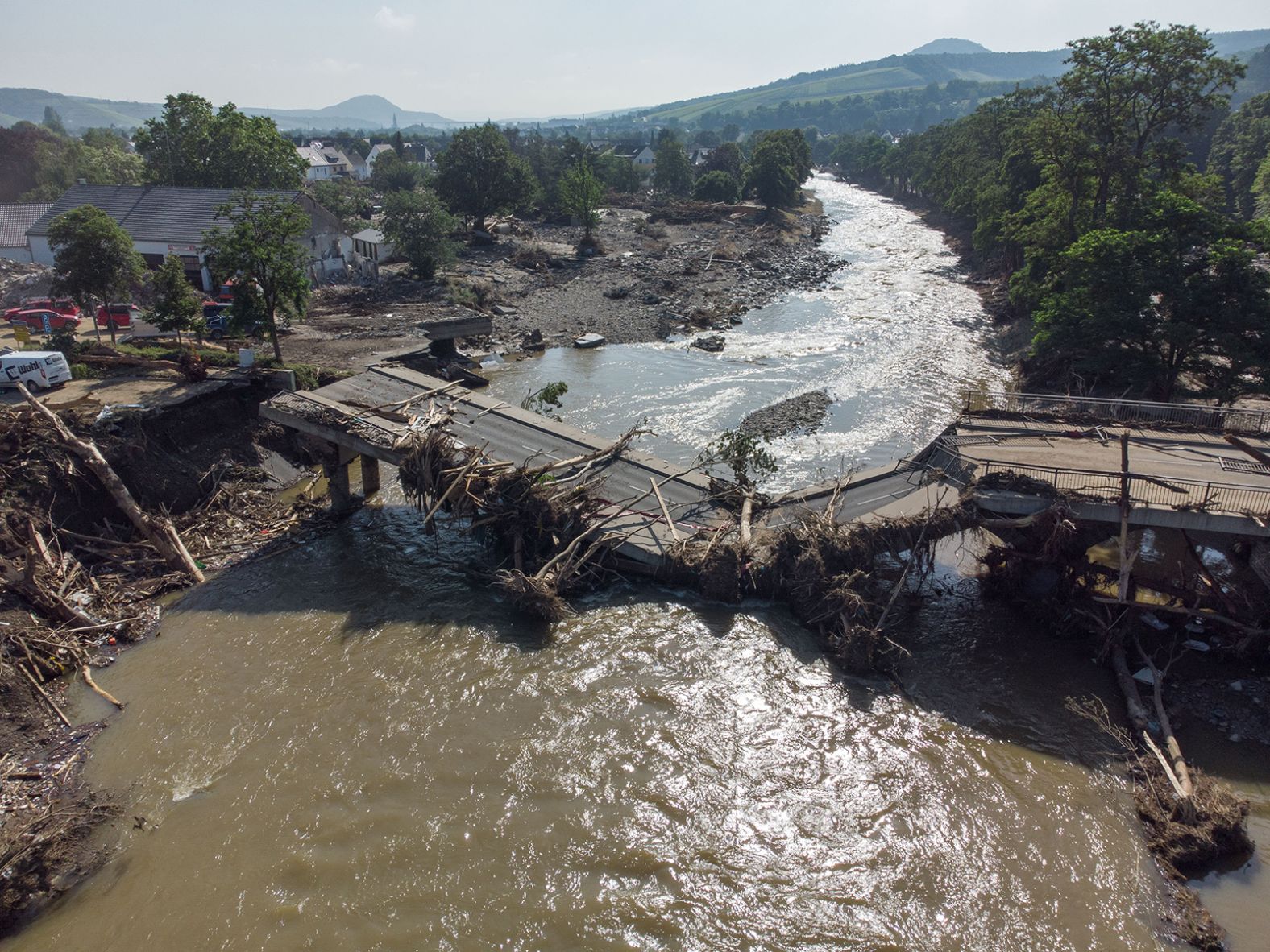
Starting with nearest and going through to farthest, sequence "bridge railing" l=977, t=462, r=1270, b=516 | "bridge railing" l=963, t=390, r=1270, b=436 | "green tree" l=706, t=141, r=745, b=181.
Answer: "bridge railing" l=977, t=462, r=1270, b=516
"bridge railing" l=963, t=390, r=1270, b=436
"green tree" l=706, t=141, r=745, b=181

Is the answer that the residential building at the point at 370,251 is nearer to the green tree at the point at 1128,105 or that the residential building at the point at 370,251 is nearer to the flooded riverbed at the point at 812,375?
the flooded riverbed at the point at 812,375

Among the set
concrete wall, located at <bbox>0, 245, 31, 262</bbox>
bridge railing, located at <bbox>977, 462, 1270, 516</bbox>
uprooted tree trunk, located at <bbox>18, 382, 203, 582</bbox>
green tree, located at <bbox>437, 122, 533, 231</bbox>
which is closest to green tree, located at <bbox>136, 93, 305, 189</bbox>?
concrete wall, located at <bbox>0, 245, 31, 262</bbox>

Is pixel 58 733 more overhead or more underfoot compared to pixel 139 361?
more underfoot

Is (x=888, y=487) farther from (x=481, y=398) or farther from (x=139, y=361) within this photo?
(x=139, y=361)

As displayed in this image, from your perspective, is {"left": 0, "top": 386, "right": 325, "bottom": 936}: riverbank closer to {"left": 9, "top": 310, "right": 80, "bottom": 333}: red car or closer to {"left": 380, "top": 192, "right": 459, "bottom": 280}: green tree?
{"left": 9, "top": 310, "right": 80, "bottom": 333}: red car

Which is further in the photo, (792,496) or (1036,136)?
(1036,136)

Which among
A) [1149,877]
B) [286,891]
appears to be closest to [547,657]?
[286,891]

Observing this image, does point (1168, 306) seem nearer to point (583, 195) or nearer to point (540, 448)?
point (540, 448)
